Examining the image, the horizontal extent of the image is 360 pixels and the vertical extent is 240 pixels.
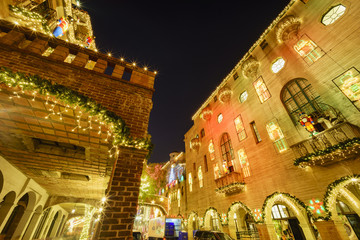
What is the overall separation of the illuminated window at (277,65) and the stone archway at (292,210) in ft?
28.5

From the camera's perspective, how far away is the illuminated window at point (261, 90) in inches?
A: 452

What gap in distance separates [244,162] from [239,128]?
118 inches

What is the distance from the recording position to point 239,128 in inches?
521

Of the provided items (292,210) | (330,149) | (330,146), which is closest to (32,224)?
(292,210)

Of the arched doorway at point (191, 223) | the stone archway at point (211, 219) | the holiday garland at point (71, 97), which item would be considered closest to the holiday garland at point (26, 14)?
the holiday garland at point (71, 97)

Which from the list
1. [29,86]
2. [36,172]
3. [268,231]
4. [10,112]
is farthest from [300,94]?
[36,172]

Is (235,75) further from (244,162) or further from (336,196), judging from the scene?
(336,196)

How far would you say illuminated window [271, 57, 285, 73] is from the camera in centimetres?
1097

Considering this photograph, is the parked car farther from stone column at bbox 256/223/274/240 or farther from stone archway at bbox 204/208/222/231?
stone archway at bbox 204/208/222/231

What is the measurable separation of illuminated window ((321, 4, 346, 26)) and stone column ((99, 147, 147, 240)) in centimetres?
1310

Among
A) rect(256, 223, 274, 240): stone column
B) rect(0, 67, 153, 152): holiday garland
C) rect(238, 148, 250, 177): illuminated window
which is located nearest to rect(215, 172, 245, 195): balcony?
rect(238, 148, 250, 177): illuminated window

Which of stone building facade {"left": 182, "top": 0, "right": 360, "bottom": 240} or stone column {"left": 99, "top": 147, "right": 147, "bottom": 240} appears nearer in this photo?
stone column {"left": 99, "top": 147, "right": 147, "bottom": 240}

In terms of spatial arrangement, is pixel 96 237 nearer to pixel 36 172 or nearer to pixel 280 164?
pixel 36 172

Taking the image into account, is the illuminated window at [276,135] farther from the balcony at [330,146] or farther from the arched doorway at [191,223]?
the arched doorway at [191,223]
